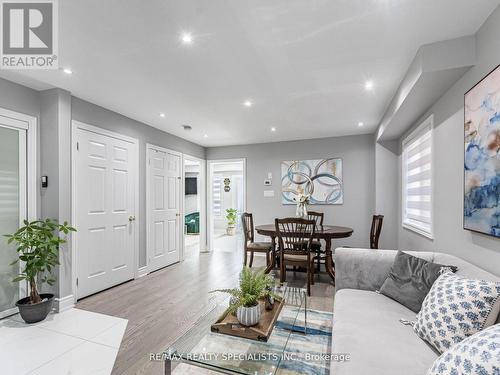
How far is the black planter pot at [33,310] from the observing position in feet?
7.73

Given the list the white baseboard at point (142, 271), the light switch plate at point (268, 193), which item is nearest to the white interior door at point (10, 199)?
the white baseboard at point (142, 271)

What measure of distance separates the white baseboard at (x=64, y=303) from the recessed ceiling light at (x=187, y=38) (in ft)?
9.41

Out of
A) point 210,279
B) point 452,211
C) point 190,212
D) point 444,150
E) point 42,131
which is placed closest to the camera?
point 452,211

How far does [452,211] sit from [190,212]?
823cm

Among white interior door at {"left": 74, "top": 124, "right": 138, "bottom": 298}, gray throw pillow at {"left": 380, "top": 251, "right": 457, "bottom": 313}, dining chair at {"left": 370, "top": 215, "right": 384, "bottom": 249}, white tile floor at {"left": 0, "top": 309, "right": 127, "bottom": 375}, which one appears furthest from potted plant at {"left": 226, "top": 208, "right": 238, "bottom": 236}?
gray throw pillow at {"left": 380, "top": 251, "right": 457, "bottom": 313}

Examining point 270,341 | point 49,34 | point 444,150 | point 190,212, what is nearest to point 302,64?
point 444,150

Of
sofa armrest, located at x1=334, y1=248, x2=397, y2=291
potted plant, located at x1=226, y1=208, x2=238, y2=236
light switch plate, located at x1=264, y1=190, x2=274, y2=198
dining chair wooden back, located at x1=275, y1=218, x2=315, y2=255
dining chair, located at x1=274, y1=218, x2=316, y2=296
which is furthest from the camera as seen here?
potted plant, located at x1=226, y1=208, x2=238, y2=236

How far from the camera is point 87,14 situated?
1575 mm

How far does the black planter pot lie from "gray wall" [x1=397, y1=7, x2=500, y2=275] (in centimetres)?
375

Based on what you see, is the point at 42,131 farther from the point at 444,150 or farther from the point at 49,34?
the point at 444,150

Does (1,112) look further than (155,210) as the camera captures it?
No

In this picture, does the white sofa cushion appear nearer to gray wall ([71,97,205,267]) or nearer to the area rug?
the area rug

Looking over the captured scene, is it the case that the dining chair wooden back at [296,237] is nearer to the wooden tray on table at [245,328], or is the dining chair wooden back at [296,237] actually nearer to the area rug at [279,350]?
the area rug at [279,350]
